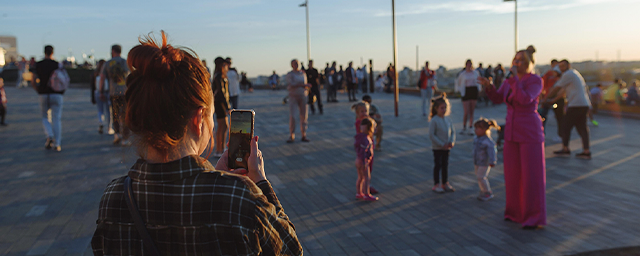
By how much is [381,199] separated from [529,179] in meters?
2.02

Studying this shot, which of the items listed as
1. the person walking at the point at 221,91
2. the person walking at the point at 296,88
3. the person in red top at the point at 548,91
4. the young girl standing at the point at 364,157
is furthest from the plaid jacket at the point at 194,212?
the person in red top at the point at 548,91

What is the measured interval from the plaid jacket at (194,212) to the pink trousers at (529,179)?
454 cm

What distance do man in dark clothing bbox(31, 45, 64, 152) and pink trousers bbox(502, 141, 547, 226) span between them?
8282 millimetres

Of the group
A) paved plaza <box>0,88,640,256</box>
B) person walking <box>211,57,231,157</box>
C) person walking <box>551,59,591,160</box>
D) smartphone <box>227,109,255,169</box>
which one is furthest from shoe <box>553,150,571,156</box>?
smartphone <box>227,109,255,169</box>

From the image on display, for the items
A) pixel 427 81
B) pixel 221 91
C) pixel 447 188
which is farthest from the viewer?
pixel 427 81

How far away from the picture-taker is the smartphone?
5.70ft

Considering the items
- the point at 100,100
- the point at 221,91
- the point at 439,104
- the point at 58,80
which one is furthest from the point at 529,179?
the point at 100,100

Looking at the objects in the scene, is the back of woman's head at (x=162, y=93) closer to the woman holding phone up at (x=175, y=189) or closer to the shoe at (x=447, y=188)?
the woman holding phone up at (x=175, y=189)

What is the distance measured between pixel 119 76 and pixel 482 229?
22.8 feet

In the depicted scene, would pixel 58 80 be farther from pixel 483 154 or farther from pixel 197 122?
pixel 197 122

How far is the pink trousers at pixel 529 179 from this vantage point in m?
5.36

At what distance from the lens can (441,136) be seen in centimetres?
694

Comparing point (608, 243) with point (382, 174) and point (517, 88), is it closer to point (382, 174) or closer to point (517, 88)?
point (517, 88)

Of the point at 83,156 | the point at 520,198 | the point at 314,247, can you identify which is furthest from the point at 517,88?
the point at 83,156
